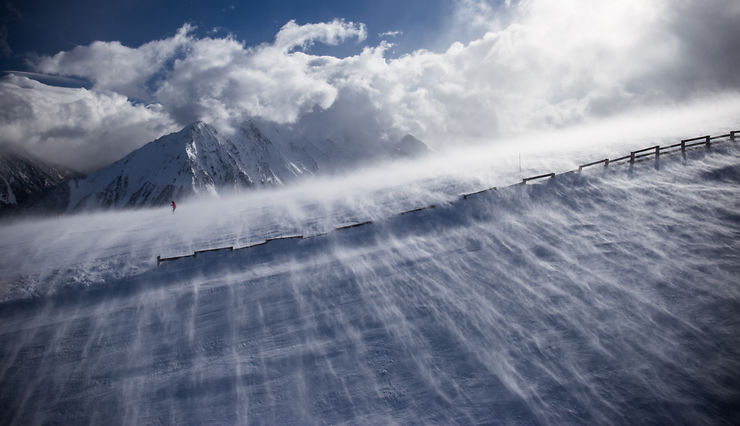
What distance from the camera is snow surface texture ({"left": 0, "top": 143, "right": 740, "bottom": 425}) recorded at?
991 centimetres

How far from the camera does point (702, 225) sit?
16406 millimetres

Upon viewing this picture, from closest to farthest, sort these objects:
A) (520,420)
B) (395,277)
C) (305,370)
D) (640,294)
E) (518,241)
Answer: (520,420)
(305,370)
(640,294)
(395,277)
(518,241)

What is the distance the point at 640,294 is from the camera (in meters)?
12.8

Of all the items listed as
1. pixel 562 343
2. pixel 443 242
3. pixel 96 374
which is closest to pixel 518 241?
pixel 443 242

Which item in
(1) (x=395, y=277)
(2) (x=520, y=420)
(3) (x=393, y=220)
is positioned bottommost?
(2) (x=520, y=420)

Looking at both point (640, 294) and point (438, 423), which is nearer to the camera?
point (438, 423)

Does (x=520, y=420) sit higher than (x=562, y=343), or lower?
lower

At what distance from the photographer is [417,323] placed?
12.7 m

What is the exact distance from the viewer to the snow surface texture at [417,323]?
9.91 meters

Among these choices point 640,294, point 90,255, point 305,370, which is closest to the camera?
point 305,370

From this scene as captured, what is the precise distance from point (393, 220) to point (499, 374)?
1211 cm

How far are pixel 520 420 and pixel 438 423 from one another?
2.44 m

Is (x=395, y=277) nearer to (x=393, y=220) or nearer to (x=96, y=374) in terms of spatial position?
(x=393, y=220)

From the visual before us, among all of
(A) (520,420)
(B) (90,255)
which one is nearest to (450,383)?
(A) (520,420)
